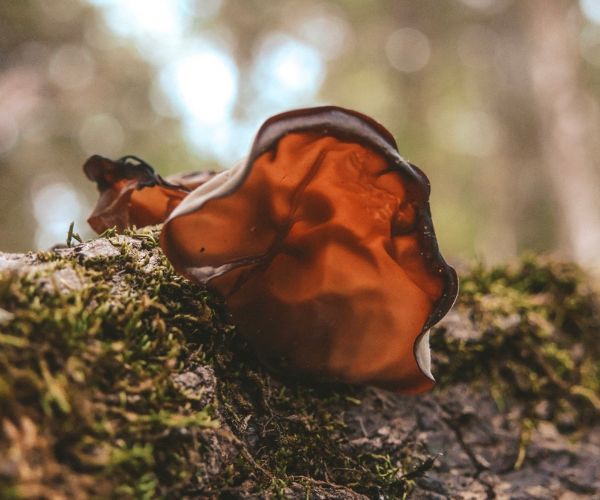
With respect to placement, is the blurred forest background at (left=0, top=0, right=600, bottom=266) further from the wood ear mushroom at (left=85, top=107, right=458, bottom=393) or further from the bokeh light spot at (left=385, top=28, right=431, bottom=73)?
the wood ear mushroom at (left=85, top=107, right=458, bottom=393)

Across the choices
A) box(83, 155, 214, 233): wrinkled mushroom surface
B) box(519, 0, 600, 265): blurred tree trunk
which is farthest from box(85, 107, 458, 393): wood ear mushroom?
box(519, 0, 600, 265): blurred tree trunk

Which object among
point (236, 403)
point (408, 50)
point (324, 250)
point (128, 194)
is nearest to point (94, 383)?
point (236, 403)

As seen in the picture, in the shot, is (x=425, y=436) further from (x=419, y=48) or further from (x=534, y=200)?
(x=419, y=48)

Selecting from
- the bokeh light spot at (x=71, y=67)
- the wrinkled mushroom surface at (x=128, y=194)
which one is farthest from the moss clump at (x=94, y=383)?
the bokeh light spot at (x=71, y=67)

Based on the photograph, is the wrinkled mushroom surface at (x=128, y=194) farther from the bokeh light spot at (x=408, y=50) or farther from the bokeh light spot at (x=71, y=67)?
the bokeh light spot at (x=408, y=50)

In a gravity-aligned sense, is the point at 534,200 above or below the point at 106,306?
above

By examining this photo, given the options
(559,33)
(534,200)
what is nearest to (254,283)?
(559,33)
